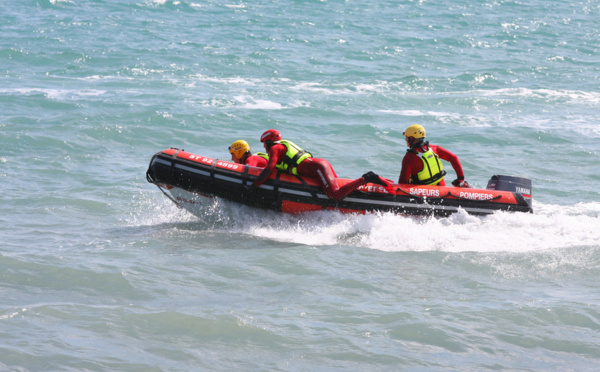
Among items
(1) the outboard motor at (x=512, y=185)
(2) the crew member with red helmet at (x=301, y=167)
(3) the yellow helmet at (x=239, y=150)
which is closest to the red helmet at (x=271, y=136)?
(2) the crew member with red helmet at (x=301, y=167)

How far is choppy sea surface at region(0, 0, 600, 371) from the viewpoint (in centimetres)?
522

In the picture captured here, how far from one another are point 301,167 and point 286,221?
0.66 meters

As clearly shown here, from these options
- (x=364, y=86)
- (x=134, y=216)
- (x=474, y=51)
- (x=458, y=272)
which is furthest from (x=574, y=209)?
(x=474, y=51)

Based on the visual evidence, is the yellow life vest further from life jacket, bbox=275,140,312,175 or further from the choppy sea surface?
life jacket, bbox=275,140,312,175

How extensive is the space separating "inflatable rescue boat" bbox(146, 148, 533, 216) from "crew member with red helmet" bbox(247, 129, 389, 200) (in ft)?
0.32

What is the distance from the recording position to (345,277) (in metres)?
6.64

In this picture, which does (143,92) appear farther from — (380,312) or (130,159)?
(380,312)

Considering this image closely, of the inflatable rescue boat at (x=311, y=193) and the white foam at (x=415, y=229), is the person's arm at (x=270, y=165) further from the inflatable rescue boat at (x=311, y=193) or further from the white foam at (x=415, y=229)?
the white foam at (x=415, y=229)

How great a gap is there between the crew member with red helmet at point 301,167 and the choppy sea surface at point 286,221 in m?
0.37

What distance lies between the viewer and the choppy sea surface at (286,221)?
5.22 m

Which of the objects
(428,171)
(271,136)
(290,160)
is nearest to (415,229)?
(428,171)

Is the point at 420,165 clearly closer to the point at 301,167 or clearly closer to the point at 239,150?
the point at 301,167

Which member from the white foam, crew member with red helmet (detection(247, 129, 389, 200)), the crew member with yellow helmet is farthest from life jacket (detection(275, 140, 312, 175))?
the crew member with yellow helmet

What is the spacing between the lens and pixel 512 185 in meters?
8.62
